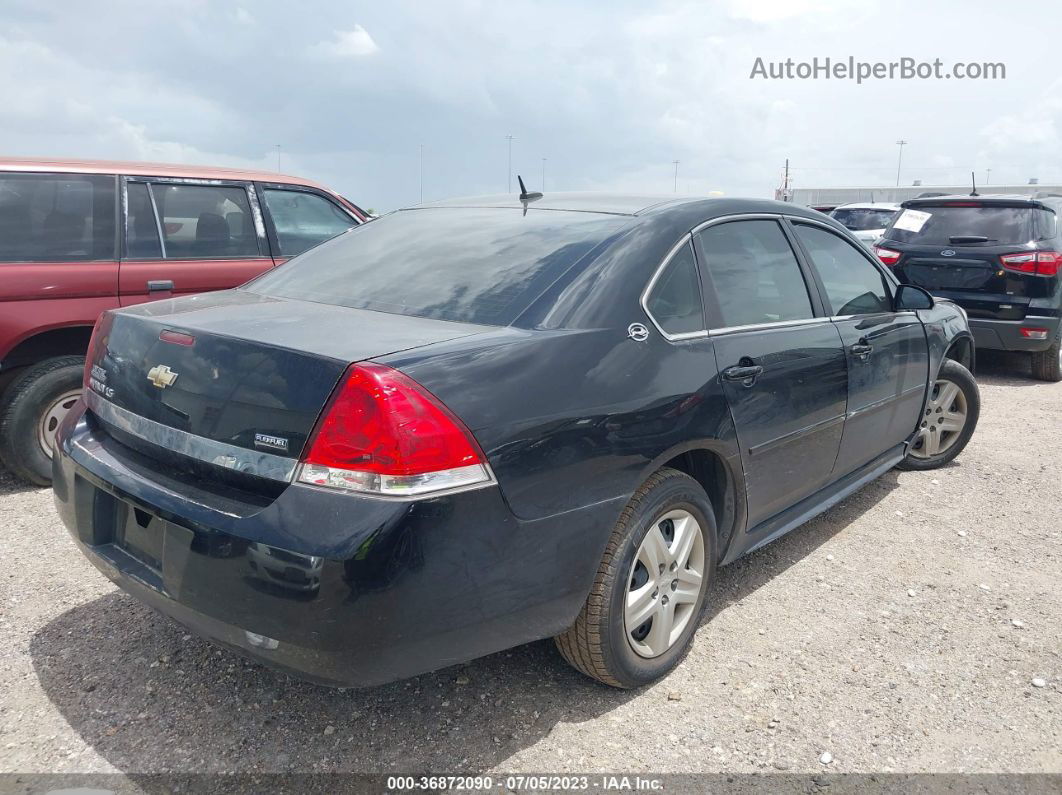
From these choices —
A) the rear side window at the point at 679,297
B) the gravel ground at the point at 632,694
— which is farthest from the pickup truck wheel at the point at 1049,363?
the rear side window at the point at 679,297

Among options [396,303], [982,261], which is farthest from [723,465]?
[982,261]

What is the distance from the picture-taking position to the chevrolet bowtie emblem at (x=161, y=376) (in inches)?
91.4

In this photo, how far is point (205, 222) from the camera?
17.0 ft

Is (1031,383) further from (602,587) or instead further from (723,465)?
(602,587)

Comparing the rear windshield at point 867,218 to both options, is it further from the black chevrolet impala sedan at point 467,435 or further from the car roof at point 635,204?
the black chevrolet impala sedan at point 467,435

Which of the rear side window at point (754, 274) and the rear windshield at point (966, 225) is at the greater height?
the rear windshield at point (966, 225)

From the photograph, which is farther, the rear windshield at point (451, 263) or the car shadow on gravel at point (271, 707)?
the rear windshield at point (451, 263)

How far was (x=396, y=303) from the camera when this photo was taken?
2686mm

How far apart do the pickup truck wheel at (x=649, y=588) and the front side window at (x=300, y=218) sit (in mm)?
3628

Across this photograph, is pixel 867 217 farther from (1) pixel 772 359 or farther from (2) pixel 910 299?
(1) pixel 772 359

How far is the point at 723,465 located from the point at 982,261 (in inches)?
237

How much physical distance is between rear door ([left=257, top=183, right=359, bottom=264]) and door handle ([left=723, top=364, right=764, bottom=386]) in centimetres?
338

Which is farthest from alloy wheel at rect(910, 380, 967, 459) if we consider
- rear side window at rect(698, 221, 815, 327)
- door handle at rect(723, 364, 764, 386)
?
door handle at rect(723, 364, 764, 386)

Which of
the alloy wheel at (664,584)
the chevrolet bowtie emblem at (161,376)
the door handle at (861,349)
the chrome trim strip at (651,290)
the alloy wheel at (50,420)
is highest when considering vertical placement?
the chrome trim strip at (651,290)
